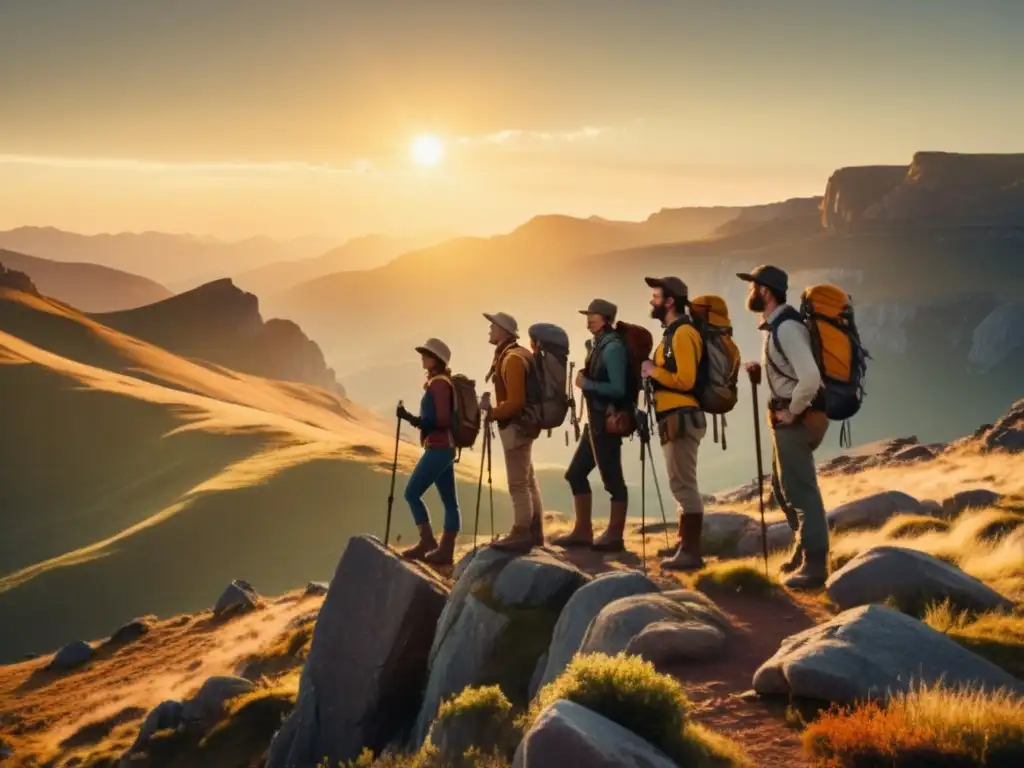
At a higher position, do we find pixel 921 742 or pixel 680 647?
pixel 921 742

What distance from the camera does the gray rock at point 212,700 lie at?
17375 mm

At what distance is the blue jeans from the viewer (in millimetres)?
14148

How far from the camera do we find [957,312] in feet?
625

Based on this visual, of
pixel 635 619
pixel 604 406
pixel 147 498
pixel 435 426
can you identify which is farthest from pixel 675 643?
pixel 147 498

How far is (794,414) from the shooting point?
1045 centimetres

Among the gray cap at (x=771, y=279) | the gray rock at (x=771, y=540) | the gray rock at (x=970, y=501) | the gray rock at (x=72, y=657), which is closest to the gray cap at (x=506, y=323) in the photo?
the gray cap at (x=771, y=279)

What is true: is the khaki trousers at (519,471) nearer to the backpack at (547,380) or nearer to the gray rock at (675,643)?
the backpack at (547,380)

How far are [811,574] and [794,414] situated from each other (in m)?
2.31

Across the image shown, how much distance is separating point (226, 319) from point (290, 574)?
144764 mm

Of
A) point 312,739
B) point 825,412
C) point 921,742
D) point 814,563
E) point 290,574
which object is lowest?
point 290,574

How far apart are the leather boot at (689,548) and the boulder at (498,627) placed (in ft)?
6.07

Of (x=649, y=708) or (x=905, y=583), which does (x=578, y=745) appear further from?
(x=905, y=583)

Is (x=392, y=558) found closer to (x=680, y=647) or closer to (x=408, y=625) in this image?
(x=408, y=625)

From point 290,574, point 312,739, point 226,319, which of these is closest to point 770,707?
point 312,739
